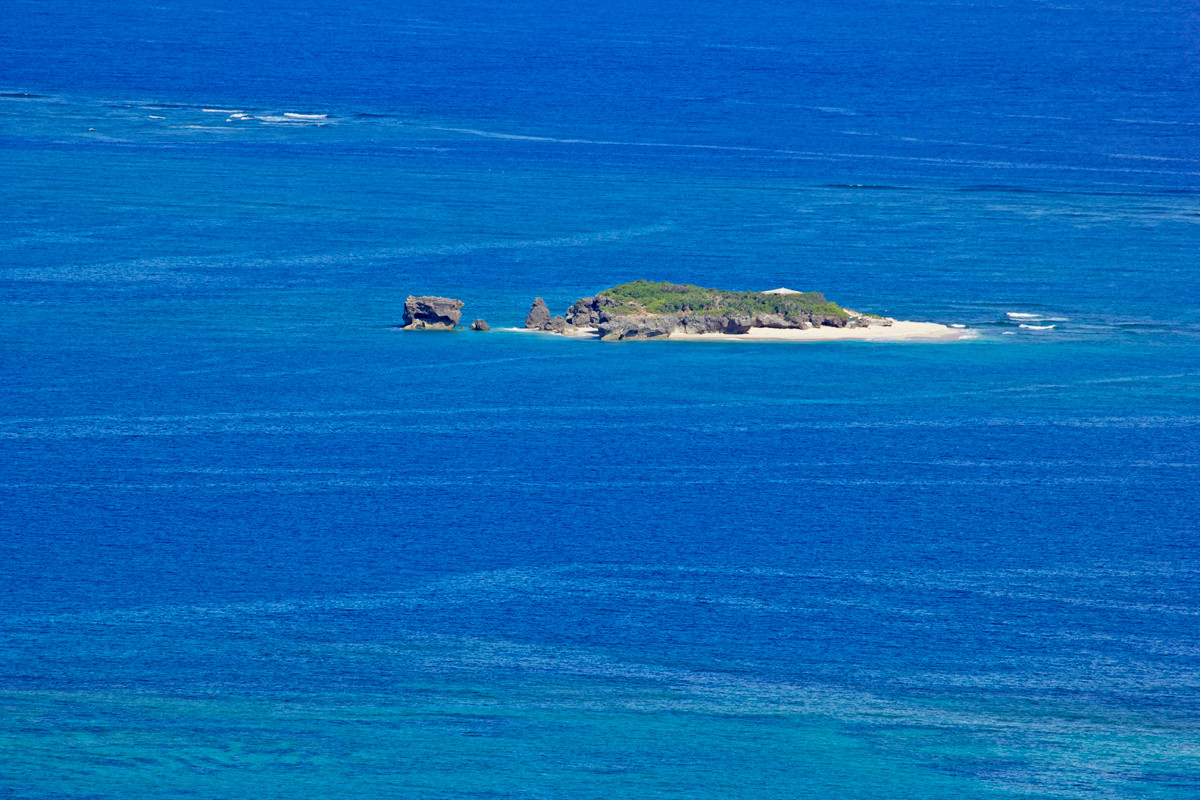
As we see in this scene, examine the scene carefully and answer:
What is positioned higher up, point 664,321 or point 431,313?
point 664,321

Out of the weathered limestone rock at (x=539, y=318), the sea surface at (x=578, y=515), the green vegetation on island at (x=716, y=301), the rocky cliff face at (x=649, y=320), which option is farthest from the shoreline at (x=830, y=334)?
the sea surface at (x=578, y=515)

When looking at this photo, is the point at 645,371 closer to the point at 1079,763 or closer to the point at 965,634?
the point at 965,634

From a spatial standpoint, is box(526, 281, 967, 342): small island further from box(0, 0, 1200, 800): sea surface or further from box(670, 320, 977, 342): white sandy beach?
box(0, 0, 1200, 800): sea surface

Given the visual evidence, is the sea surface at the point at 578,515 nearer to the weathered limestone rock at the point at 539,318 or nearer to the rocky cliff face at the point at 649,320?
the weathered limestone rock at the point at 539,318

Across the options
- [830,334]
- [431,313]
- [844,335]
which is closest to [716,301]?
[830,334]

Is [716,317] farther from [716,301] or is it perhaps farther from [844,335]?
[844,335]

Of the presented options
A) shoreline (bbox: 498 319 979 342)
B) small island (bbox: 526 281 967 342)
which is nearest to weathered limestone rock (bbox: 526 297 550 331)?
small island (bbox: 526 281 967 342)
